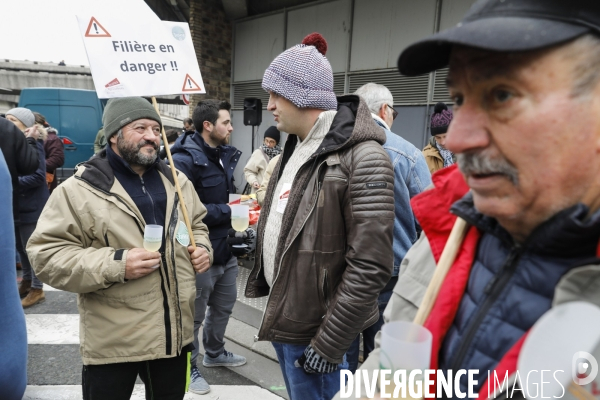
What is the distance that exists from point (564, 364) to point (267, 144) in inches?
272

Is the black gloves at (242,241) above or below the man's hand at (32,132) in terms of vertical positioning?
below

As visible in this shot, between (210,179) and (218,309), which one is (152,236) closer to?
(210,179)

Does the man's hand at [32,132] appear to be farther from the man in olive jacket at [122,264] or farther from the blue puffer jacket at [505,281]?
the blue puffer jacket at [505,281]

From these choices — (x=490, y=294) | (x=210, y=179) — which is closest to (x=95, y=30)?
(x=210, y=179)

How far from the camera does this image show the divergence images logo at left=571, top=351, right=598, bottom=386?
69 cm

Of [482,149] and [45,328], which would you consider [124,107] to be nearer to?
[482,149]

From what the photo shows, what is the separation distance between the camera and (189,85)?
108 inches

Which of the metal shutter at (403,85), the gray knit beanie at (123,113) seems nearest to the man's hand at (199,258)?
the gray knit beanie at (123,113)

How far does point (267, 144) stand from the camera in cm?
741

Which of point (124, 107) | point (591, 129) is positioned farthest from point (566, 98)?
point (124, 107)

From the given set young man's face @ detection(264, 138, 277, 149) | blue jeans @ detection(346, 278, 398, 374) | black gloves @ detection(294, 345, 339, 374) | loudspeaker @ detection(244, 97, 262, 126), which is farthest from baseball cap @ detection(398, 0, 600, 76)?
loudspeaker @ detection(244, 97, 262, 126)

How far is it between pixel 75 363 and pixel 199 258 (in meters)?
2.05

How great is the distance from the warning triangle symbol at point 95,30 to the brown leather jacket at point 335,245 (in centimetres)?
143

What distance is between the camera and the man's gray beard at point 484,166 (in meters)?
0.82
